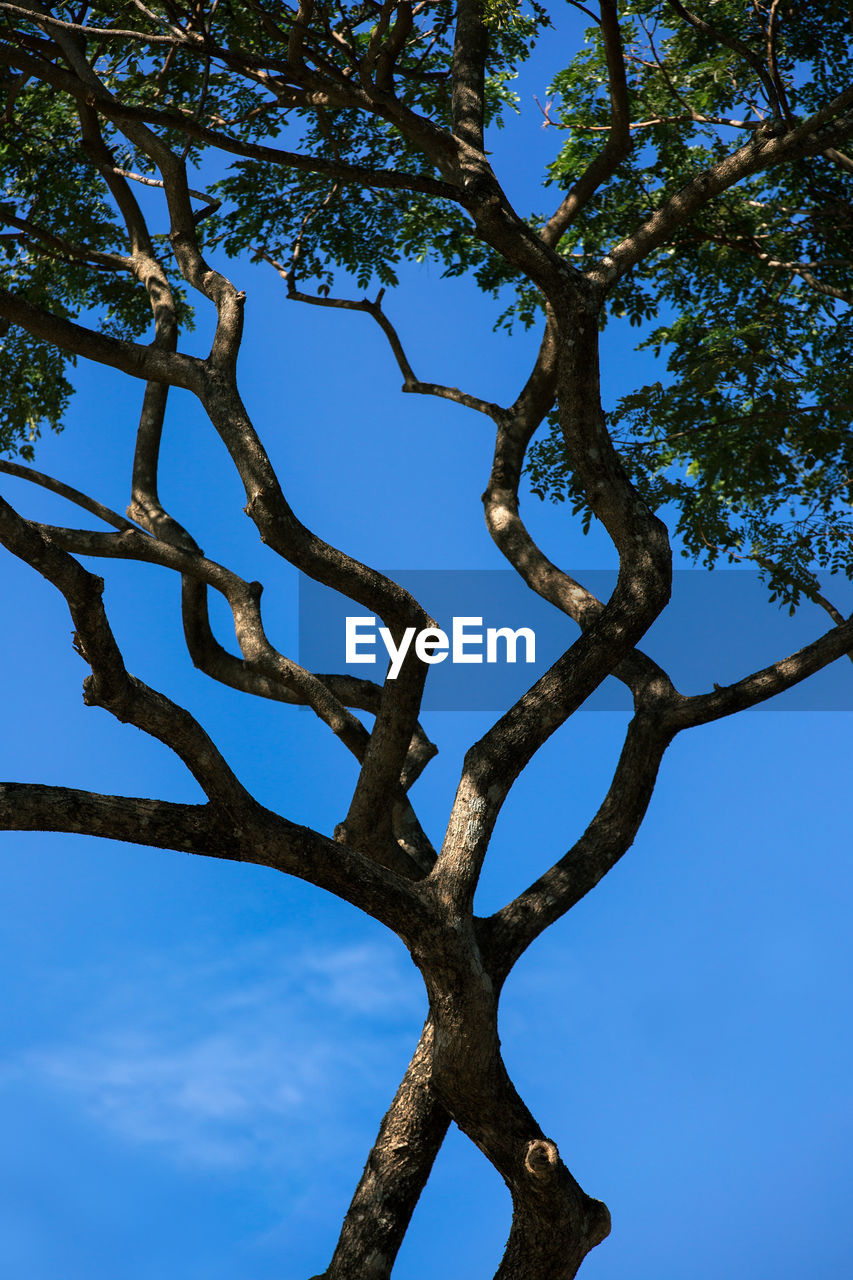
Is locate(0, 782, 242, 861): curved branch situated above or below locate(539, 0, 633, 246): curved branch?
below

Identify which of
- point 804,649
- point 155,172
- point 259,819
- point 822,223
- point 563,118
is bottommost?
point 259,819

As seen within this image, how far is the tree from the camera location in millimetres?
5168

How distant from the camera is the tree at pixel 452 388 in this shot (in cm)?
517

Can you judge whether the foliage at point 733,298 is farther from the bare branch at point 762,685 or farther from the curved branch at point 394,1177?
the curved branch at point 394,1177

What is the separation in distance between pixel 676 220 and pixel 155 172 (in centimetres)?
500

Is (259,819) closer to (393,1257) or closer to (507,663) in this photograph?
(393,1257)

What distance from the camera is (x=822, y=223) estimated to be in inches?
338

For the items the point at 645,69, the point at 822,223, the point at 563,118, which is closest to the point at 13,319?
the point at 563,118

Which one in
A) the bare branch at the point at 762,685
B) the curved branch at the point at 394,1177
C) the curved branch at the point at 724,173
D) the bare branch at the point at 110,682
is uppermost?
the curved branch at the point at 724,173

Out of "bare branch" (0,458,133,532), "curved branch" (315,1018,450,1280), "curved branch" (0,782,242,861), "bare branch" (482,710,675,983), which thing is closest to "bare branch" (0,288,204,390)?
"bare branch" (0,458,133,532)

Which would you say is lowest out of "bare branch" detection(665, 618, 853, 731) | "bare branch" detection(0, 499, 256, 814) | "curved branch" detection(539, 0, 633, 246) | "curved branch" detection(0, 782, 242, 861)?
"curved branch" detection(0, 782, 242, 861)

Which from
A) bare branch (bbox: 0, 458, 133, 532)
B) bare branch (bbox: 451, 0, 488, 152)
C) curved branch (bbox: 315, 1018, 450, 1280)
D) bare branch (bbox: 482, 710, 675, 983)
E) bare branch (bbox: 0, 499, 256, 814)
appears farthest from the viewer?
bare branch (bbox: 0, 458, 133, 532)

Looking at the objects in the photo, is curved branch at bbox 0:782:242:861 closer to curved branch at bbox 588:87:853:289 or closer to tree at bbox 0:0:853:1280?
tree at bbox 0:0:853:1280

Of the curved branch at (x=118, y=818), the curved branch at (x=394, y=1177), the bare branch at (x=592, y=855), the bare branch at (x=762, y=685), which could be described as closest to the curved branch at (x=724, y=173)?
the bare branch at (x=762, y=685)
